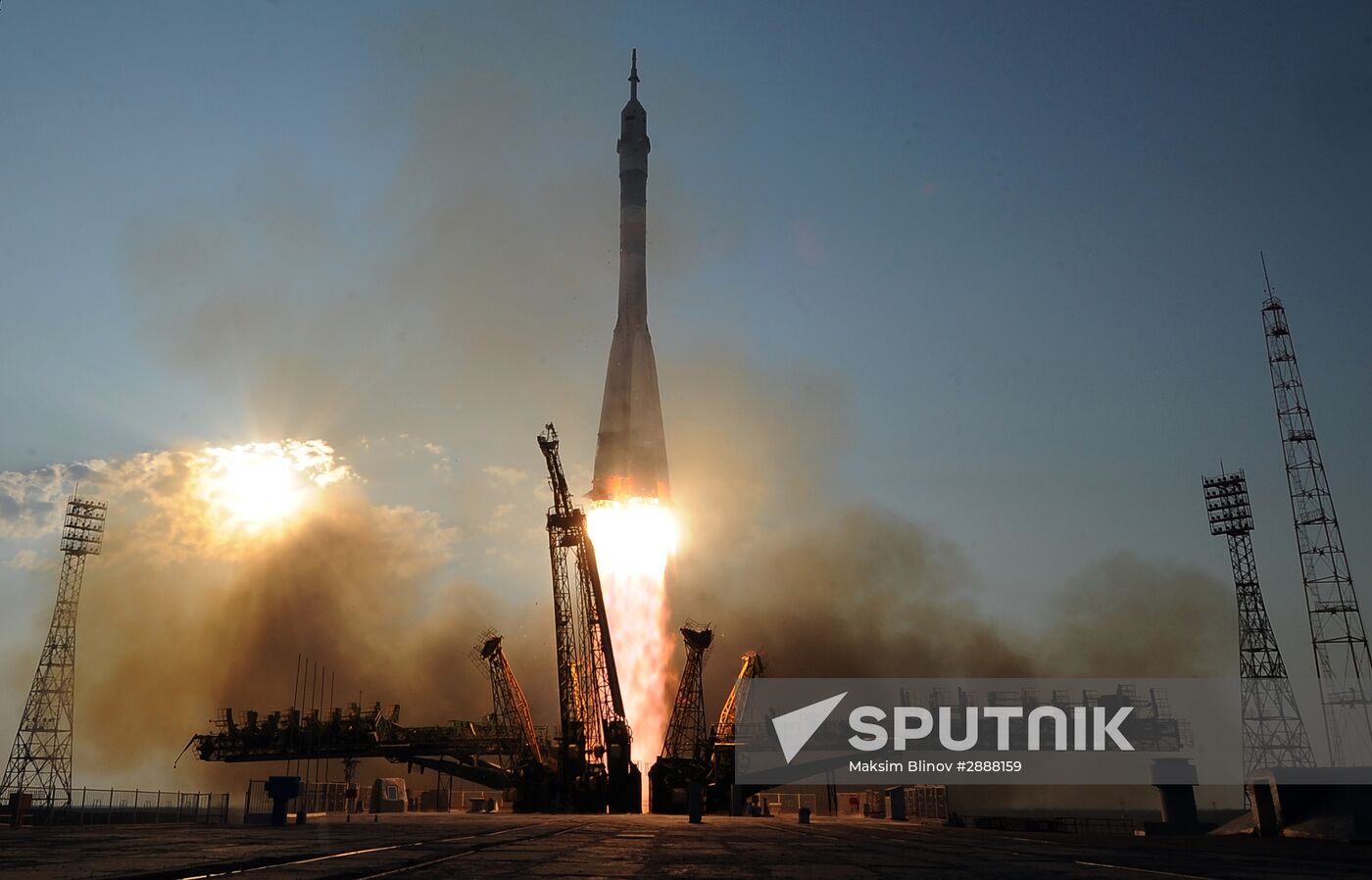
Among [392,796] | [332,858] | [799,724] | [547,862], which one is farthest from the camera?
[799,724]

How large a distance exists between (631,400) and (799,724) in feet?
153

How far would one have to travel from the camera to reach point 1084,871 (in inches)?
755

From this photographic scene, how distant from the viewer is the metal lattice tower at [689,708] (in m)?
127

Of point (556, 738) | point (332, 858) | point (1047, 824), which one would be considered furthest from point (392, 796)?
point (332, 858)

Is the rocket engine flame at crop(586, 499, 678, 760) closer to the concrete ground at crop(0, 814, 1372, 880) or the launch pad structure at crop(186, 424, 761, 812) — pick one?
the launch pad structure at crop(186, 424, 761, 812)

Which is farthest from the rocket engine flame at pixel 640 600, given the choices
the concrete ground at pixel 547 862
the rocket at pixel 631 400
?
the concrete ground at pixel 547 862

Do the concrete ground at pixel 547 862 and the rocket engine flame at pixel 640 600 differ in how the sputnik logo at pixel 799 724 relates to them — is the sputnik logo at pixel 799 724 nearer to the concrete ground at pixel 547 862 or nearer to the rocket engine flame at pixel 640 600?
the rocket engine flame at pixel 640 600

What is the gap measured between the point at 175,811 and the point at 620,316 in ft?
266

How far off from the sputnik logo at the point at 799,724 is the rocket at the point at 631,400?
3138 cm

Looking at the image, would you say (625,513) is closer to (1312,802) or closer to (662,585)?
(662,585)

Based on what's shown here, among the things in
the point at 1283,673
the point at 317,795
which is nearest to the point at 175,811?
the point at 317,795

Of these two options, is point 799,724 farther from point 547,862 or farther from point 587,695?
point 547,862

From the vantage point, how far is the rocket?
129 metres

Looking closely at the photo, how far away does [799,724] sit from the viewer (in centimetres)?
12406
